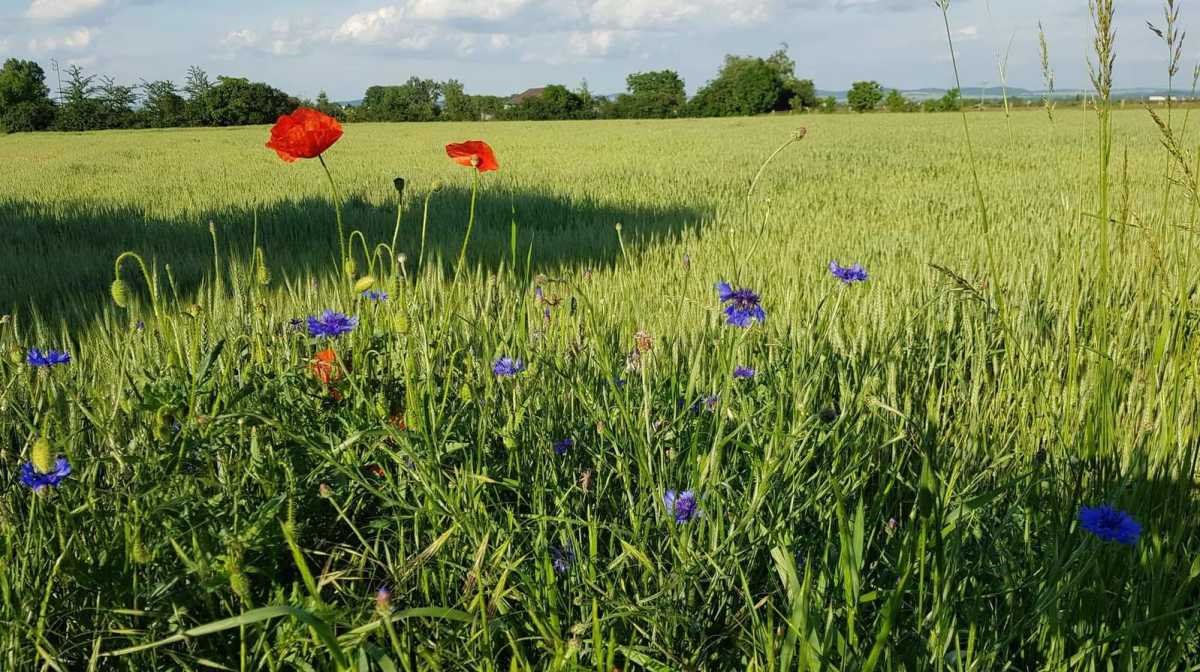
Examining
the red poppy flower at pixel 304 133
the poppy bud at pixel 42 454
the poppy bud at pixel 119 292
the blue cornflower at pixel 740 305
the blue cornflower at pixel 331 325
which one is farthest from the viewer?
the red poppy flower at pixel 304 133

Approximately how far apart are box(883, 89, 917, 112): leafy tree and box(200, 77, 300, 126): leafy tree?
33.5 m

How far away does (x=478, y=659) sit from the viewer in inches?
43.4

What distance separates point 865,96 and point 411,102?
3168 cm

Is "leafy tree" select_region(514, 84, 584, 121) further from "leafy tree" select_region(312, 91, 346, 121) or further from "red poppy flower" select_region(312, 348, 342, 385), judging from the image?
"red poppy flower" select_region(312, 348, 342, 385)

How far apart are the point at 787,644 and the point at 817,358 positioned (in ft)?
2.80

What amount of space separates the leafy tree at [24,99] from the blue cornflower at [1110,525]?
4113cm

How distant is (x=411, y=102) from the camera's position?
2048 inches

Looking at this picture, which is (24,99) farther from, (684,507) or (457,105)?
(684,507)

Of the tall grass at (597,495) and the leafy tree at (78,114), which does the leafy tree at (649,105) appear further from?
the tall grass at (597,495)

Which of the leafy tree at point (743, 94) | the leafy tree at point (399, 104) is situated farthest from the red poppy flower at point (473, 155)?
the leafy tree at point (743, 94)

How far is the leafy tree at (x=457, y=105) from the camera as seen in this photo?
156 ft

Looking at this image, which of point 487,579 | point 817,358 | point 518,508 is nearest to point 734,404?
point 817,358

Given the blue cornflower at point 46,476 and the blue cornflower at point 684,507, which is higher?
the blue cornflower at point 46,476

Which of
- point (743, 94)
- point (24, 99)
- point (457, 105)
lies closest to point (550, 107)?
point (457, 105)
